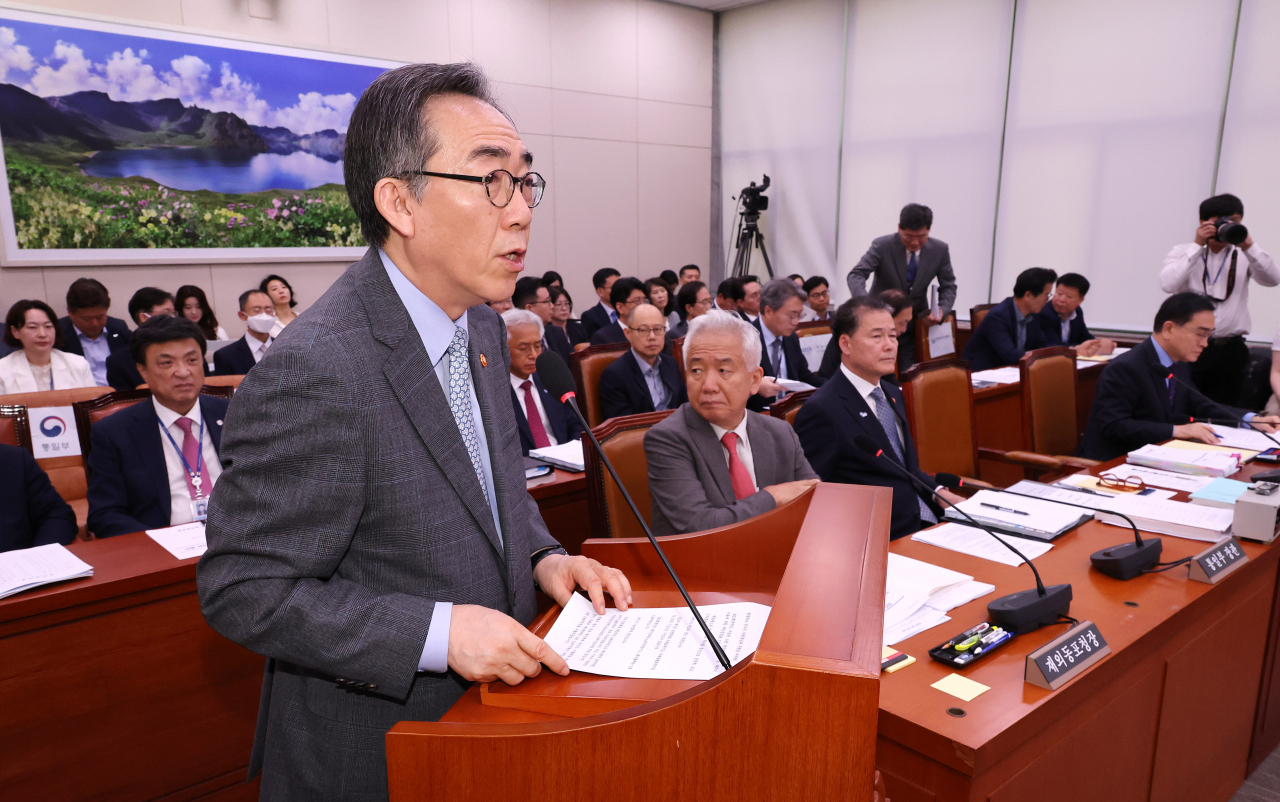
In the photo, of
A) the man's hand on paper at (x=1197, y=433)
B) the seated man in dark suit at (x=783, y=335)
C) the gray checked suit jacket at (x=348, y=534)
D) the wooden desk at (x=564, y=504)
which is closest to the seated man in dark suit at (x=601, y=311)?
the seated man in dark suit at (x=783, y=335)

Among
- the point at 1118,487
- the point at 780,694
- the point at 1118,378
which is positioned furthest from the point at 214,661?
the point at 1118,378

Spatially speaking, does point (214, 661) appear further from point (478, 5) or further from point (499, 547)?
point (478, 5)

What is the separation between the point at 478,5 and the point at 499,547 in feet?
24.4

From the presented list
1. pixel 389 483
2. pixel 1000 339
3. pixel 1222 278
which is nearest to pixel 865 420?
pixel 389 483

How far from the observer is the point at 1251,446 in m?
2.84

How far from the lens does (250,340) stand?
477cm

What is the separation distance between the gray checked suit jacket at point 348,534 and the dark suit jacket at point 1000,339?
4900 millimetres

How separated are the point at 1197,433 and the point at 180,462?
12.0 feet

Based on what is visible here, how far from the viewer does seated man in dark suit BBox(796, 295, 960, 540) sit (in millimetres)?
2473

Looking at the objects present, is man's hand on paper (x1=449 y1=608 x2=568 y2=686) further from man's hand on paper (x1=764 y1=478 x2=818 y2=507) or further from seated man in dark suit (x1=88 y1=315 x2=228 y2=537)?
seated man in dark suit (x1=88 y1=315 x2=228 y2=537)


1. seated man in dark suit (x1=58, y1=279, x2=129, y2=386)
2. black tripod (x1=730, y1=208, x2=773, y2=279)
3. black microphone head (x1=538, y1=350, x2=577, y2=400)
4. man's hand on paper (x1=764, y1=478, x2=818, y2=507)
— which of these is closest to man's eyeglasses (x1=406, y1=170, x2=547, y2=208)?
black microphone head (x1=538, y1=350, x2=577, y2=400)

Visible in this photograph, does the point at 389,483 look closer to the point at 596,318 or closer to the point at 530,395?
the point at 530,395

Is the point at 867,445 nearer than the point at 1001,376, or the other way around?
the point at 867,445

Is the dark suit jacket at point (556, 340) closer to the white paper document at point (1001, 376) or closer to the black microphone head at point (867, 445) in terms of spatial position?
the white paper document at point (1001, 376)
